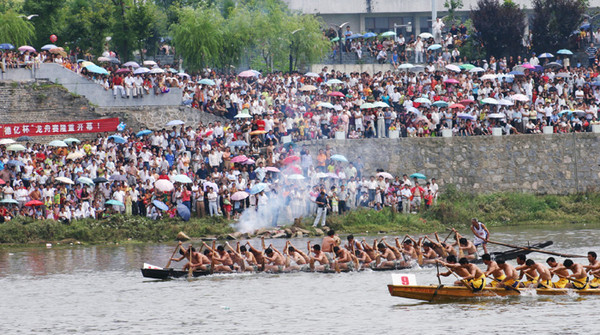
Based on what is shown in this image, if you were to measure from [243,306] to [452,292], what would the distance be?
196 inches

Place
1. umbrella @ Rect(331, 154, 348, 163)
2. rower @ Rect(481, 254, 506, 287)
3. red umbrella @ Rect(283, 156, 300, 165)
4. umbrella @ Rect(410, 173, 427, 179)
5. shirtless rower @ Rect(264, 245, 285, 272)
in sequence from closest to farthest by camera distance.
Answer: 1. rower @ Rect(481, 254, 506, 287)
2. shirtless rower @ Rect(264, 245, 285, 272)
3. red umbrella @ Rect(283, 156, 300, 165)
4. umbrella @ Rect(331, 154, 348, 163)
5. umbrella @ Rect(410, 173, 427, 179)

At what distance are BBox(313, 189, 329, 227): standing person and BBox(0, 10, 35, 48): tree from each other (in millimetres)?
15555

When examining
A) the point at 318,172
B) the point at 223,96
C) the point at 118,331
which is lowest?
the point at 118,331

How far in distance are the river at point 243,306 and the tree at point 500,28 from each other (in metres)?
17.3

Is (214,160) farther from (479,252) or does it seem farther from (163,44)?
(163,44)

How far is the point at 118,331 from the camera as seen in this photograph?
2408 cm

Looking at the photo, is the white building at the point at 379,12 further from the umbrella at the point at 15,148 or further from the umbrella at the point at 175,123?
the umbrella at the point at 15,148

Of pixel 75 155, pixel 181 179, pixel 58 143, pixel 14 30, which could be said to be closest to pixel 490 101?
pixel 181 179

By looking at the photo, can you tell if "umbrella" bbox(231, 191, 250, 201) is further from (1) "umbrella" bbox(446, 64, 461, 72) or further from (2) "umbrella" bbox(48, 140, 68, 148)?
(1) "umbrella" bbox(446, 64, 461, 72)

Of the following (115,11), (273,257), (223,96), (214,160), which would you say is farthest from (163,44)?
(273,257)

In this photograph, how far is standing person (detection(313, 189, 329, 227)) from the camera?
37.2 metres

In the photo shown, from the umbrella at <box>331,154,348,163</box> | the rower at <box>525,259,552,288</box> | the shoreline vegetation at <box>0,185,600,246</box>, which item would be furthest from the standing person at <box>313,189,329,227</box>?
the rower at <box>525,259,552,288</box>

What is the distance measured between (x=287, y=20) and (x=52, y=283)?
22204mm

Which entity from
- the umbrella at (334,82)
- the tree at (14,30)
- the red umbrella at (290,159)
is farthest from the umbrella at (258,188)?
the tree at (14,30)
